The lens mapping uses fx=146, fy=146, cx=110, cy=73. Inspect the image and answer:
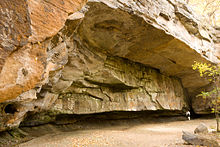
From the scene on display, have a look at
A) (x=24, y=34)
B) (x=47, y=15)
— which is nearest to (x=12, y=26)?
(x=24, y=34)

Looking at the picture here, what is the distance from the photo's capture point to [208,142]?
11.5 feet

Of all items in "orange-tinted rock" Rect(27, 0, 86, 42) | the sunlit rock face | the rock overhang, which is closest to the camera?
"orange-tinted rock" Rect(27, 0, 86, 42)

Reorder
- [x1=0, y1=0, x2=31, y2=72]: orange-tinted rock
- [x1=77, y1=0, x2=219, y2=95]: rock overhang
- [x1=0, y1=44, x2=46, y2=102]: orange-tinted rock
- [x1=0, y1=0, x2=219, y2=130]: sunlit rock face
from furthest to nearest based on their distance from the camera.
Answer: [x1=77, y1=0, x2=219, y2=95]: rock overhang, [x1=0, y1=0, x2=219, y2=130]: sunlit rock face, [x1=0, y1=44, x2=46, y2=102]: orange-tinted rock, [x1=0, y1=0, x2=31, y2=72]: orange-tinted rock

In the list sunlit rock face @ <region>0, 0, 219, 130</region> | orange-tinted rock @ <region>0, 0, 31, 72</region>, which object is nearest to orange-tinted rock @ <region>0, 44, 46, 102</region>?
sunlit rock face @ <region>0, 0, 219, 130</region>

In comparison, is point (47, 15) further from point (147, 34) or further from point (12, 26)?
point (147, 34)

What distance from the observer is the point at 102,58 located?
718 centimetres

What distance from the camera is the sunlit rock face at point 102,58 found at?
238 centimetres

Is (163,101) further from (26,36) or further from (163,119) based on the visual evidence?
(26,36)

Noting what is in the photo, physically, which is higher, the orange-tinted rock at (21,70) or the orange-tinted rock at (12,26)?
the orange-tinted rock at (12,26)

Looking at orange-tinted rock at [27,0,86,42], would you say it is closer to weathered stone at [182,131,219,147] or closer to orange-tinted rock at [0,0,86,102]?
orange-tinted rock at [0,0,86,102]

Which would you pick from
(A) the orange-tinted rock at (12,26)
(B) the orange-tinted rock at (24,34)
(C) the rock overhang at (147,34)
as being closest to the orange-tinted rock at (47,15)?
(B) the orange-tinted rock at (24,34)

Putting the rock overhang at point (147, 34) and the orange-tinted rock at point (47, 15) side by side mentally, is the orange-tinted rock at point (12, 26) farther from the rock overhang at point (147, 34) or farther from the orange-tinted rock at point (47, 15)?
the rock overhang at point (147, 34)

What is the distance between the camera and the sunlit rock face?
2.38 m

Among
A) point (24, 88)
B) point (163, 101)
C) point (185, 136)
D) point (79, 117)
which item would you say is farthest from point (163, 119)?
point (24, 88)
